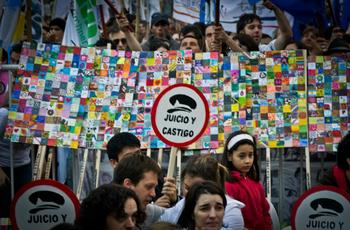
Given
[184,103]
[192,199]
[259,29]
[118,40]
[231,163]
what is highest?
[259,29]

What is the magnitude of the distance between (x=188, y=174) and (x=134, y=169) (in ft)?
2.20

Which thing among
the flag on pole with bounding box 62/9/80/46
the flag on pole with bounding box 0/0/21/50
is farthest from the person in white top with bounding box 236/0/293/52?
the flag on pole with bounding box 0/0/21/50

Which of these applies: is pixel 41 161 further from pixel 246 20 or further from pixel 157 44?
pixel 246 20

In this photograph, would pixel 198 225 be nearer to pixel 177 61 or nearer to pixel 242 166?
pixel 242 166

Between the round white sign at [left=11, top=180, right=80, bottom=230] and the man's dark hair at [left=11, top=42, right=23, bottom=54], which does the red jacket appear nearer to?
the round white sign at [left=11, top=180, right=80, bottom=230]

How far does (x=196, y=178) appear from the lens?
29.0 feet

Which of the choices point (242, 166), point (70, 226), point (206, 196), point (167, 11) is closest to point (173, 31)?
point (167, 11)

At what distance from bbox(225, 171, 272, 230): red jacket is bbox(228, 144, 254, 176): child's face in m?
0.11

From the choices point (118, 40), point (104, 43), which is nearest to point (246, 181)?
point (104, 43)

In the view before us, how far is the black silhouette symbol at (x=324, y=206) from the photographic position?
988cm

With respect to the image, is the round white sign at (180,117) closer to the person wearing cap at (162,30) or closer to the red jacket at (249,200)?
the red jacket at (249,200)

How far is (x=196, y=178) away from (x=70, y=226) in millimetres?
2557

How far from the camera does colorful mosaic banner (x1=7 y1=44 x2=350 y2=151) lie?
38.7 feet

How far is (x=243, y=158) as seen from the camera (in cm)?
987
